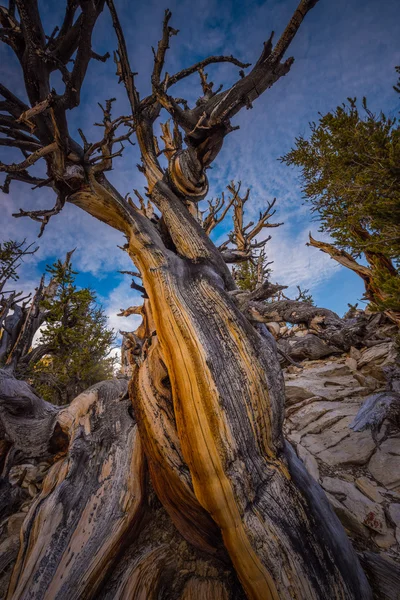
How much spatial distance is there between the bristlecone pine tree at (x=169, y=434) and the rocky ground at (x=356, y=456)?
86 cm

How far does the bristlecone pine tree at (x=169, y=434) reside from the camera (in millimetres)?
1491

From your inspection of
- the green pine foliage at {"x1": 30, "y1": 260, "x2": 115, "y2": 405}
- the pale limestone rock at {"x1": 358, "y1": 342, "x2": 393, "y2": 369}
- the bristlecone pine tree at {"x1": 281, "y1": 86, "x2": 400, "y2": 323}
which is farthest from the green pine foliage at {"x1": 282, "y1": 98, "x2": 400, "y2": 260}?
the green pine foliage at {"x1": 30, "y1": 260, "x2": 115, "y2": 405}

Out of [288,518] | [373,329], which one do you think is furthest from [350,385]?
[288,518]

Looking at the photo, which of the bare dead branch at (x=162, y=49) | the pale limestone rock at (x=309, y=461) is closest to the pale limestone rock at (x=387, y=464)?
the pale limestone rock at (x=309, y=461)

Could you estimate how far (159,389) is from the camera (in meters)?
2.31

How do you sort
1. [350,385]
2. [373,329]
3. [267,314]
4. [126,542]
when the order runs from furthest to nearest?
[373,329] < [350,385] < [267,314] < [126,542]

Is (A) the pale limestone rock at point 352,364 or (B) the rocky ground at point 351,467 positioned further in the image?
(A) the pale limestone rock at point 352,364

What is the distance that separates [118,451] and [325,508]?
6.26 ft

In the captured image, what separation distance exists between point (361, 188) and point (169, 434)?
5.56m

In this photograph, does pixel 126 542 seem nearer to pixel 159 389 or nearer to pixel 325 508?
pixel 159 389

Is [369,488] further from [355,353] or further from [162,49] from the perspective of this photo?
[162,49]

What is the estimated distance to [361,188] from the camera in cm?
470

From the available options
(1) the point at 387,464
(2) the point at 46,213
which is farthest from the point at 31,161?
(1) the point at 387,464

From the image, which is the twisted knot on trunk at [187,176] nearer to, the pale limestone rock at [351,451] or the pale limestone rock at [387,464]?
the pale limestone rock at [351,451]
